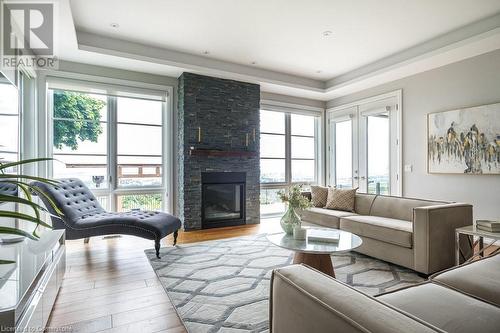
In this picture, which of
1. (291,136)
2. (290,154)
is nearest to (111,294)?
(290,154)

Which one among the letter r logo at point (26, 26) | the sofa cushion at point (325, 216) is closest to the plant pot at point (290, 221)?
the sofa cushion at point (325, 216)

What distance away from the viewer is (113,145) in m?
4.59

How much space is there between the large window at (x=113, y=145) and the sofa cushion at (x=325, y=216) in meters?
2.59

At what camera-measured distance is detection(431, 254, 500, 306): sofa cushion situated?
4.68 feet

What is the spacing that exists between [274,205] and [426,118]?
10.8 ft

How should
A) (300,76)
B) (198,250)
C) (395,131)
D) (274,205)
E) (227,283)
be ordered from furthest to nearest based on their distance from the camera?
(274,205), (300,76), (395,131), (198,250), (227,283)

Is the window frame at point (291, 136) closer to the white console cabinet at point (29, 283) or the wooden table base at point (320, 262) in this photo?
the wooden table base at point (320, 262)

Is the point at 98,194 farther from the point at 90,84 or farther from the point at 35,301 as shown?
the point at 35,301

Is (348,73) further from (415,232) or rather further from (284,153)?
(415,232)

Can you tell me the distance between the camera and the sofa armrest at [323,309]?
790 mm

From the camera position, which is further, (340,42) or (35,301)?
(340,42)

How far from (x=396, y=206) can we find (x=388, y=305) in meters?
3.14

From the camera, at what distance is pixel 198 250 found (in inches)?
142

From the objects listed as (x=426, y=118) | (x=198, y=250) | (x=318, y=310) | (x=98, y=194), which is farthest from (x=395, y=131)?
(x=98, y=194)
